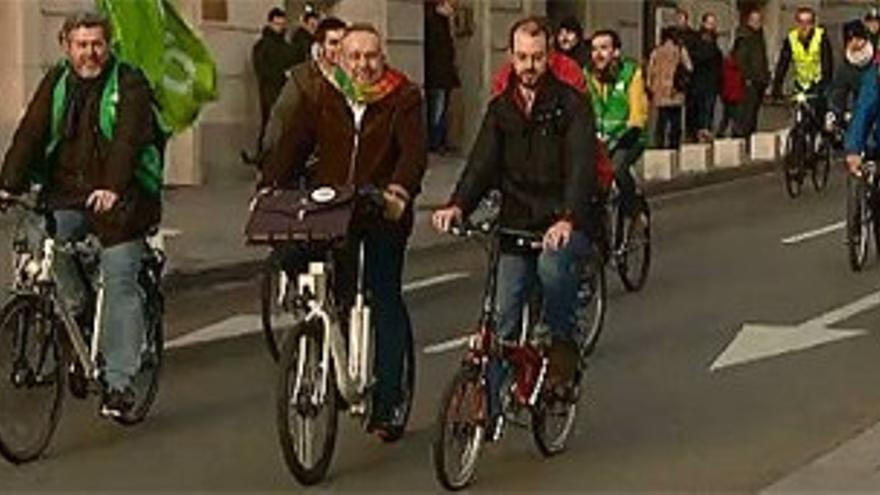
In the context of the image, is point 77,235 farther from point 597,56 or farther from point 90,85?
point 597,56

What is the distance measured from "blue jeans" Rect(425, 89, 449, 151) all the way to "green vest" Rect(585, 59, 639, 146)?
46.4 feet

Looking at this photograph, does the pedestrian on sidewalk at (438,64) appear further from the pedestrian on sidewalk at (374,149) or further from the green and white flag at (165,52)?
the pedestrian on sidewalk at (374,149)

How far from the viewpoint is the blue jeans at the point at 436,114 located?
92.6ft

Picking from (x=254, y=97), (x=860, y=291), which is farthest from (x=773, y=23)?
(x=860, y=291)

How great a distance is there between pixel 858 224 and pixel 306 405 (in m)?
8.97

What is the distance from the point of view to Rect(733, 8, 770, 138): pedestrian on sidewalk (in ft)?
97.0

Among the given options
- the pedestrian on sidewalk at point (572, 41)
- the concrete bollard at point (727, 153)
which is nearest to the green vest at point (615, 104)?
the pedestrian on sidewalk at point (572, 41)

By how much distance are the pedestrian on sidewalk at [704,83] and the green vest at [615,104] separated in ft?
47.4

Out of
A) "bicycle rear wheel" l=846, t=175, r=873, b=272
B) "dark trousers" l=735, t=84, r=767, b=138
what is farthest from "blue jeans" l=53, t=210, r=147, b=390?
"dark trousers" l=735, t=84, r=767, b=138

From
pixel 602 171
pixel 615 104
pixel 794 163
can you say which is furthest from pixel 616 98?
pixel 794 163

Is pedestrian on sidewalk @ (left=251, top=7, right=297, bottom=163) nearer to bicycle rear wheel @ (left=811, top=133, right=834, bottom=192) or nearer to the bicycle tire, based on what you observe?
bicycle rear wheel @ (left=811, top=133, right=834, bottom=192)

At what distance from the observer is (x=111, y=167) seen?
9.28 m

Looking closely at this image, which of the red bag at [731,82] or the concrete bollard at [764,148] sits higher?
the red bag at [731,82]

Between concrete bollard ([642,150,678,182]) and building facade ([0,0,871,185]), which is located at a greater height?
building facade ([0,0,871,185])
